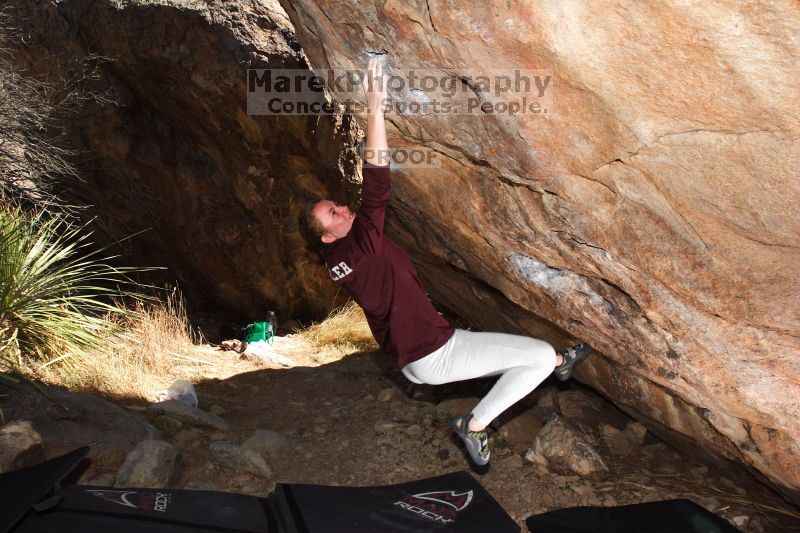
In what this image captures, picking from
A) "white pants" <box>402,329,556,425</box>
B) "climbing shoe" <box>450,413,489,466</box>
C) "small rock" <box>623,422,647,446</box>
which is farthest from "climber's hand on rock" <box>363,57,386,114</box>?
"small rock" <box>623,422,647,446</box>

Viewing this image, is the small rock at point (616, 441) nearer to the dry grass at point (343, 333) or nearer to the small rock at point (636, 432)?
the small rock at point (636, 432)

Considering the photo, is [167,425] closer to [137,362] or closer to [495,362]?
[137,362]

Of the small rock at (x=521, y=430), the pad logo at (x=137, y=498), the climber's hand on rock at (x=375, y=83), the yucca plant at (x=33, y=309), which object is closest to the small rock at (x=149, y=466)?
the pad logo at (x=137, y=498)

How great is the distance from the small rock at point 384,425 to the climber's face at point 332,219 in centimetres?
175

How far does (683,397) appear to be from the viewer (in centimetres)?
371

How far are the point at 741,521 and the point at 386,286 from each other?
2250 millimetres

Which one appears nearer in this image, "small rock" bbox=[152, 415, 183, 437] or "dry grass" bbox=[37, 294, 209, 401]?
"small rock" bbox=[152, 415, 183, 437]

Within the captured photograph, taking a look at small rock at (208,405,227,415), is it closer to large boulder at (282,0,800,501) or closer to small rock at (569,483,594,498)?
large boulder at (282,0,800,501)

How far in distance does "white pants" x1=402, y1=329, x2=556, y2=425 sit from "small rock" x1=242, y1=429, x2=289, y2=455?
136 cm

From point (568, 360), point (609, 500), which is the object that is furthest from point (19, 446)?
point (609, 500)

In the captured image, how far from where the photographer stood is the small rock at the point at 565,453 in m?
4.09

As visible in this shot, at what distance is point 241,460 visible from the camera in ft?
13.5

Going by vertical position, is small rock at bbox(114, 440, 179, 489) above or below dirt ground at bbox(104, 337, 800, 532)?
above

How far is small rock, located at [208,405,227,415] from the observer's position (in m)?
5.09
